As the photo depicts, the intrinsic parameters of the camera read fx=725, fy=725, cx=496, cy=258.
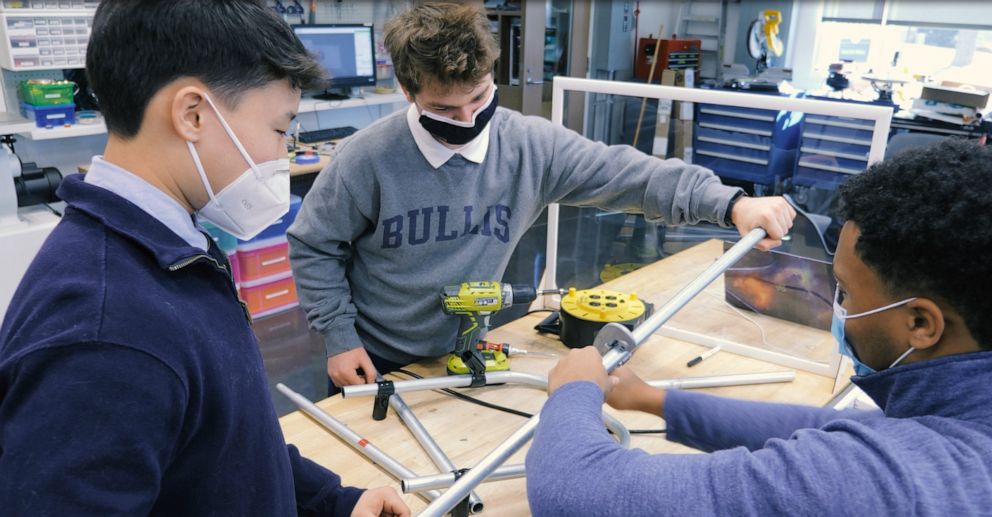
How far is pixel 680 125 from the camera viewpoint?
309cm

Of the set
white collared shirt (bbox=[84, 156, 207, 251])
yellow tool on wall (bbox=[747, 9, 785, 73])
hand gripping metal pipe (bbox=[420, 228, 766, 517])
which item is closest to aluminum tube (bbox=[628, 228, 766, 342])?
hand gripping metal pipe (bbox=[420, 228, 766, 517])

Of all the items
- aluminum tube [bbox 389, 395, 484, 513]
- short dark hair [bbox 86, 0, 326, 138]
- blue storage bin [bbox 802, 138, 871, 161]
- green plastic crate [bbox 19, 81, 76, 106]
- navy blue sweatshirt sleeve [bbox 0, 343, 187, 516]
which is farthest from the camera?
green plastic crate [bbox 19, 81, 76, 106]

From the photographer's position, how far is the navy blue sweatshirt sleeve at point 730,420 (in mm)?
1116

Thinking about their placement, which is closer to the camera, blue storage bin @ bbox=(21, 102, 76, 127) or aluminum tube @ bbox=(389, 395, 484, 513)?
aluminum tube @ bbox=(389, 395, 484, 513)

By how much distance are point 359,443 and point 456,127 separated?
0.66 meters

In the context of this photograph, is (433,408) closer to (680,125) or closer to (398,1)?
(680,125)

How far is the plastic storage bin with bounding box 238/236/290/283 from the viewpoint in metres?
3.87

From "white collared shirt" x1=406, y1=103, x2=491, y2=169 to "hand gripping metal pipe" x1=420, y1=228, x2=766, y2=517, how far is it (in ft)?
1.88

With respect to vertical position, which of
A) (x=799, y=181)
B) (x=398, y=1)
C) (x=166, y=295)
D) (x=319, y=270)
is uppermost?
(x=398, y=1)

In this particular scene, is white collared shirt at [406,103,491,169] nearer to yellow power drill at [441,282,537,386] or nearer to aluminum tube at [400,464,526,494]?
yellow power drill at [441,282,537,386]

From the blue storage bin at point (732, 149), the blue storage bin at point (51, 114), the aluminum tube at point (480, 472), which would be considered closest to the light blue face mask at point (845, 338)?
the aluminum tube at point (480, 472)

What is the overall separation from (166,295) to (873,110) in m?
1.44

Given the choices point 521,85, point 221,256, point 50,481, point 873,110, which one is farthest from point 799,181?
point 50,481

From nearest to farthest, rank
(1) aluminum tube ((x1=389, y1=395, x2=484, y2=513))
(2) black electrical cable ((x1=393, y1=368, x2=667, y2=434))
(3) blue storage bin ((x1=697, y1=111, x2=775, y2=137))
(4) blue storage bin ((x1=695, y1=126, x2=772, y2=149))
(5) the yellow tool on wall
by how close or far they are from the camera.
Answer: (1) aluminum tube ((x1=389, y1=395, x2=484, y2=513))
(2) black electrical cable ((x1=393, y1=368, x2=667, y2=434))
(3) blue storage bin ((x1=697, y1=111, x2=775, y2=137))
(4) blue storage bin ((x1=695, y1=126, x2=772, y2=149))
(5) the yellow tool on wall
